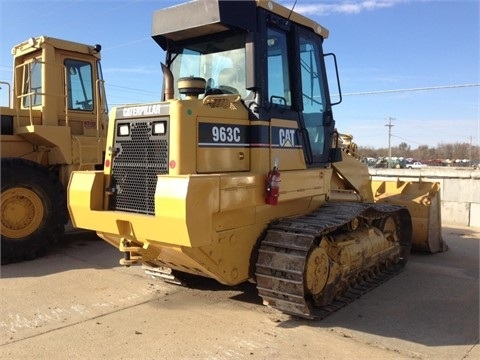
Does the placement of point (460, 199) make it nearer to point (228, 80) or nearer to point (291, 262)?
point (291, 262)

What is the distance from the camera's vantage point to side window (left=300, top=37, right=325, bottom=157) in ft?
18.2

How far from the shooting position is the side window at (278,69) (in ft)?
16.4

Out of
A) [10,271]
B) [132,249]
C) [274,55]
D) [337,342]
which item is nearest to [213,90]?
[274,55]

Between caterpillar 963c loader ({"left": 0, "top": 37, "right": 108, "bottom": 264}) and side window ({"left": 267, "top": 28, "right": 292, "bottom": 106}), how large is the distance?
427 cm

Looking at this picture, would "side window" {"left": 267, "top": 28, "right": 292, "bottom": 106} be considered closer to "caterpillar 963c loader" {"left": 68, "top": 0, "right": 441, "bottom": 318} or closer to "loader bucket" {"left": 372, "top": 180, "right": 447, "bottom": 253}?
"caterpillar 963c loader" {"left": 68, "top": 0, "right": 441, "bottom": 318}

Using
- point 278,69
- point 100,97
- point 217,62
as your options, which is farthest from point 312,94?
point 100,97

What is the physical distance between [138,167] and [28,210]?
12.4 ft

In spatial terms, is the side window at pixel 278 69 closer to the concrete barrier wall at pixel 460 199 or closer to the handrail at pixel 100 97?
the handrail at pixel 100 97

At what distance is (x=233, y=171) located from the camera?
181 inches

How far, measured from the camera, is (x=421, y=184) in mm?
8461

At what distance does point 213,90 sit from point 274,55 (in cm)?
77

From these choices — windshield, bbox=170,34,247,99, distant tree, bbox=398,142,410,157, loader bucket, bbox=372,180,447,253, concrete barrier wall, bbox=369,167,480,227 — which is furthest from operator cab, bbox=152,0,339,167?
distant tree, bbox=398,142,410,157

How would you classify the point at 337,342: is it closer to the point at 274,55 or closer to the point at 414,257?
the point at 274,55

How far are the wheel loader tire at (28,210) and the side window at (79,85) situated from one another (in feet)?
5.82
